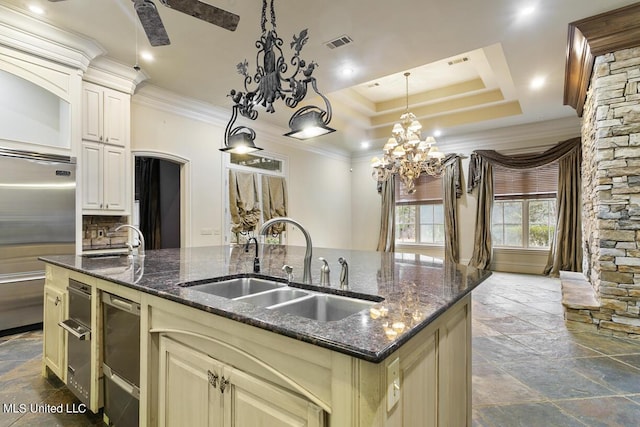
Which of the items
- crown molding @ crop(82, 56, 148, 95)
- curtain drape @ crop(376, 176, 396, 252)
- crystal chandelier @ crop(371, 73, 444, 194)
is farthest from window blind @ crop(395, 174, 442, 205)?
crown molding @ crop(82, 56, 148, 95)

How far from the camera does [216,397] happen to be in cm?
117

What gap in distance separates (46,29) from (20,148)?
126cm

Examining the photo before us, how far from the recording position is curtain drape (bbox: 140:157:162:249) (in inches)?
240

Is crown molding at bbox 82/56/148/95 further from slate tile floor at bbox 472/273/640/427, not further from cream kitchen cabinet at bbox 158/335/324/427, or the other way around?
slate tile floor at bbox 472/273/640/427

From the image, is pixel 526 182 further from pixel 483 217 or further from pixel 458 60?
pixel 458 60

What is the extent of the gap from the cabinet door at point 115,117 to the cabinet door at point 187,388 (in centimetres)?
347

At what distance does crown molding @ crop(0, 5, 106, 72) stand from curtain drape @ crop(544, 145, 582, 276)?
25.2ft

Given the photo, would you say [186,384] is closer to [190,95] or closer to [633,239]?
[633,239]

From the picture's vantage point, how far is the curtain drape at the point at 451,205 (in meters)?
7.04

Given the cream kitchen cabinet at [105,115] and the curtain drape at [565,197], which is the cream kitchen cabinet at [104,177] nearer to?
the cream kitchen cabinet at [105,115]

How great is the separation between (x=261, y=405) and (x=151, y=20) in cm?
223

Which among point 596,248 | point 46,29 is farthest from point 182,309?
point 596,248

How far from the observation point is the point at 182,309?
4.25ft

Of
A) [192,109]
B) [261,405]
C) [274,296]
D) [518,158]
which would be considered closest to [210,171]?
[192,109]
